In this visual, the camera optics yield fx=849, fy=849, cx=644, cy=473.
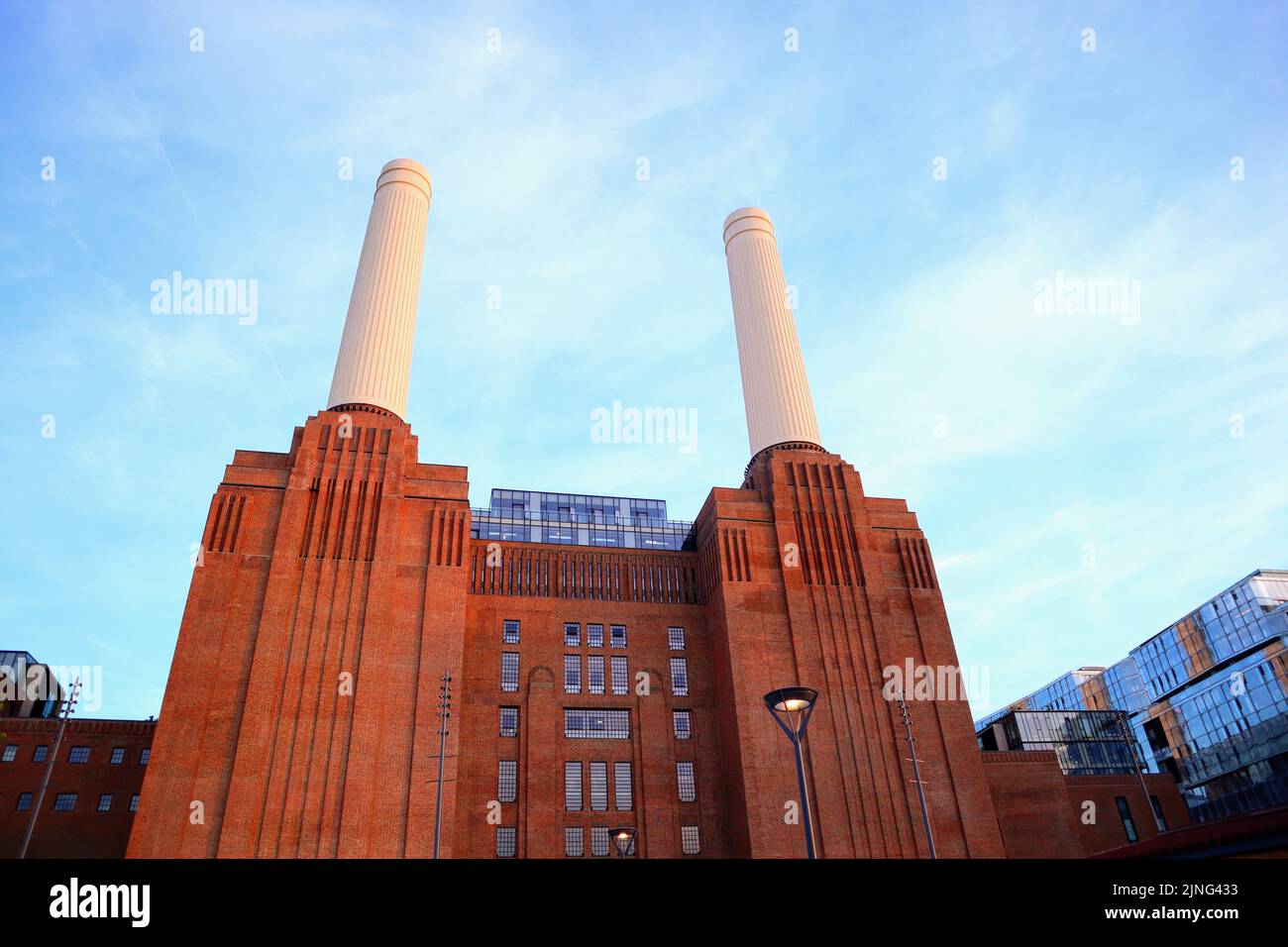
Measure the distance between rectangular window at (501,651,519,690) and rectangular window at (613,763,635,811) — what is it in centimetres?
821

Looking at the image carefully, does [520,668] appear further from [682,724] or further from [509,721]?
[682,724]

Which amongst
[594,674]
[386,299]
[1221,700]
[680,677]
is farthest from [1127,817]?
[386,299]

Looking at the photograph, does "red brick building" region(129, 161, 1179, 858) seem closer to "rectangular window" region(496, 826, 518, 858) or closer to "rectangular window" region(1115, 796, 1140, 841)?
"rectangular window" region(496, 826, 518, 858)

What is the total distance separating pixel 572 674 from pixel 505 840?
1089 centimetres

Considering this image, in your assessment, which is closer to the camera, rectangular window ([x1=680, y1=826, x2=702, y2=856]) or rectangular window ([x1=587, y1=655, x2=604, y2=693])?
rectangular window ([x1=680, y1=826, x2=702, y2=856])

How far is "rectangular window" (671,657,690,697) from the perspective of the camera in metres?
56.8

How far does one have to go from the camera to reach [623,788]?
5284 centimetres

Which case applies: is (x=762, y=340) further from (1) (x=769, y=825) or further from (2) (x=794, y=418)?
(1) (x=769, y=825)

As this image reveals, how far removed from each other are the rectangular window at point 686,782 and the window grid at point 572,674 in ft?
26.6

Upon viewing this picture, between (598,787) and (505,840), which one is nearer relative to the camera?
(505,840)

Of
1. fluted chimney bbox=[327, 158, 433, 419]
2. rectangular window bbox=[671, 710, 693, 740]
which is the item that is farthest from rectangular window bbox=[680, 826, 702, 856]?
fluted chimney bbox=[327, 158, 433, 419]

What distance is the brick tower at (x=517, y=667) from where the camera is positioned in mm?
44250

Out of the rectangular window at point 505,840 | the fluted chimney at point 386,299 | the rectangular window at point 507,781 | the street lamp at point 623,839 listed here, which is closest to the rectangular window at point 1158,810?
the street lamp at point 623,839

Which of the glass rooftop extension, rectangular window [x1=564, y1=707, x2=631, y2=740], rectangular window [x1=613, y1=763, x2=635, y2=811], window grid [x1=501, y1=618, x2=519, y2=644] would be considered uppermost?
the glass rooftop extension
